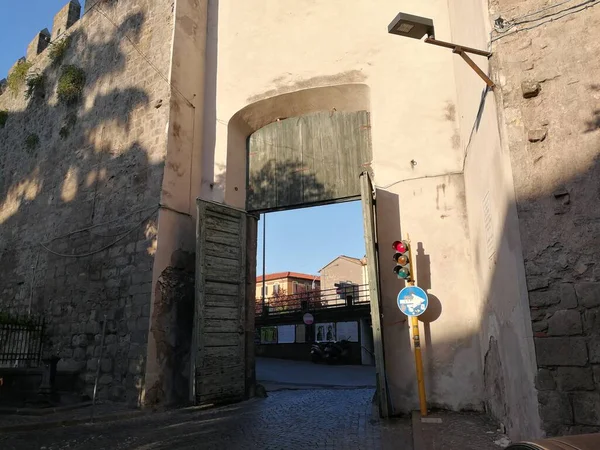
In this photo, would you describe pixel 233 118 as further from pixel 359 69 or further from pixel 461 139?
pixel 461 139

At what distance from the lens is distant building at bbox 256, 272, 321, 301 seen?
173 ft

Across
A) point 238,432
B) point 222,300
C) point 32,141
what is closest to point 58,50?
point 32,141

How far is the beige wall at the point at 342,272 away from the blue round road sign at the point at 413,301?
Answer: 4231 cm

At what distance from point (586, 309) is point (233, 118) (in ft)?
24.8

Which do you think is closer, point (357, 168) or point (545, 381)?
point (545, 381)

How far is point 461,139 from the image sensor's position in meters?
7.55

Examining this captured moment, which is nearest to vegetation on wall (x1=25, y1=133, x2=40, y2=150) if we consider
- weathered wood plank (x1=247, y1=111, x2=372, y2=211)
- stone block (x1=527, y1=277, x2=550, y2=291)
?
weathered wood plank (x1=247, y1=111, x2=372, y2=211)

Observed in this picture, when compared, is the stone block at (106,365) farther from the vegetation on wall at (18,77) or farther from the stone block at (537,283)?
the vegetation on wall at (18,77)

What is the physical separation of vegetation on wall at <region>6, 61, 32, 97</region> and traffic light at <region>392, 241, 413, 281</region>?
12.6 metres

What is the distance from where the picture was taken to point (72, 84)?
11.6 meters

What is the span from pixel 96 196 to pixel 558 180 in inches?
346

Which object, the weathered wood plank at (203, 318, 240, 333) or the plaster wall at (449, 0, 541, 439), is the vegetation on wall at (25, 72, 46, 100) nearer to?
the weathered wood plank at (203, 318, 240, 333)

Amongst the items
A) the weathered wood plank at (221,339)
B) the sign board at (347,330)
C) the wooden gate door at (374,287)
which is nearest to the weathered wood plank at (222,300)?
the weathered wood plank at (221,339)

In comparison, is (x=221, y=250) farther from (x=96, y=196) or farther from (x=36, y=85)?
(x=36, y=85)
